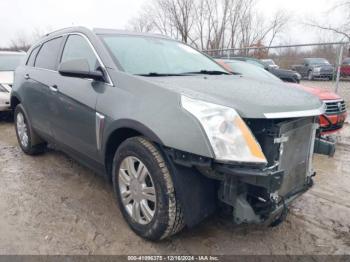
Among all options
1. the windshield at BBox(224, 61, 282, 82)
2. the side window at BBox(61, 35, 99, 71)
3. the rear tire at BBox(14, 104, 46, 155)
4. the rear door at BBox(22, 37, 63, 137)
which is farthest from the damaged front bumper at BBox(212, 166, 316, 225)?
the windshield at BBox(224, 61, 282, 82)

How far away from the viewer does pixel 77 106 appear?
2785 millimetres

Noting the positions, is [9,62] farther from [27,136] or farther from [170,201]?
[170,201]

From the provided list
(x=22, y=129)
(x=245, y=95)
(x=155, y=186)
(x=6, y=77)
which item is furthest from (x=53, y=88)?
(x=6, y=77)

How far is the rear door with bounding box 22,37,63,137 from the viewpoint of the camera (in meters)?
3.42

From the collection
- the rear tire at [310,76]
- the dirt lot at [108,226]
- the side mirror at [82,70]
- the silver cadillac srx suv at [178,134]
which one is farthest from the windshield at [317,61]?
the side mirror at [82,70]

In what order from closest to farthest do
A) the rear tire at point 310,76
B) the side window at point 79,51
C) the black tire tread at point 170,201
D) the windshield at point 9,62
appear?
the black tire tread at point 170,201 → the side window at point 79,51 → the windshield at point 9,62 → the rear tire at point 310,76

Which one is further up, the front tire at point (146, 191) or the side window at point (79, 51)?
the side window at point (79, 51)

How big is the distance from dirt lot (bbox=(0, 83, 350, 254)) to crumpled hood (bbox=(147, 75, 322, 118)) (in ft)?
3.49

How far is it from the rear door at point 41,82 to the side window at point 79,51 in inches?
9.1

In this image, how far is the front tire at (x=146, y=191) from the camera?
203 centimetres

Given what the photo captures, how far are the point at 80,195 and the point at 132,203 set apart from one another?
2.97 ft

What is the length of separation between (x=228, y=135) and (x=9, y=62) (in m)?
7.71

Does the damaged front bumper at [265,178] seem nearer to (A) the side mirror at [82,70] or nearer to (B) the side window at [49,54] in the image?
(A) the side mirror at [82,70]

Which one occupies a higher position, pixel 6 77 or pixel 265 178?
pixel 6 77
